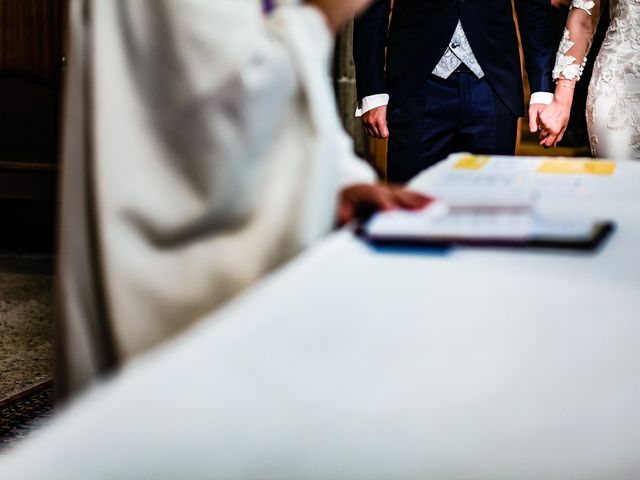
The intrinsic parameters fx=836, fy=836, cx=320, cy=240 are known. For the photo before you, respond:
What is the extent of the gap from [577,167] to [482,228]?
76 centimetres

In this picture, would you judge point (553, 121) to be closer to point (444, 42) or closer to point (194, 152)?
point (444, 42)

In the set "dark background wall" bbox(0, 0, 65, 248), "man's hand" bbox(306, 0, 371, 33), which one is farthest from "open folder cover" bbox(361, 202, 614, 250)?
"dark background wall" bbox(0, 0, 65, 248)

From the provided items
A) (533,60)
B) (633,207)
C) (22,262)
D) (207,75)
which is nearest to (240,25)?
(207,75)

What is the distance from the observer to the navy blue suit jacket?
2.63m

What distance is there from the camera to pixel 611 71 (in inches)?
112

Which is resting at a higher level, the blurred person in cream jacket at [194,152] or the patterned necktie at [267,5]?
the patterned necktie at [267,5]

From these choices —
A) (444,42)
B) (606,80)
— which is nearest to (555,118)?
(606,80)

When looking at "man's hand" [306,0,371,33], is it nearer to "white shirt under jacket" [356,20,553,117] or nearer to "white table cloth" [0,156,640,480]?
"white table cloth" [0,156,640,480]

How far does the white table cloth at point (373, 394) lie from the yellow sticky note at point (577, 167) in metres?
0.86

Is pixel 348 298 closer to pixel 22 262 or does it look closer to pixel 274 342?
pixel 274 342

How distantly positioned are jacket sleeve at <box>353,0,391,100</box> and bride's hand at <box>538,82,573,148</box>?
56 centimetres

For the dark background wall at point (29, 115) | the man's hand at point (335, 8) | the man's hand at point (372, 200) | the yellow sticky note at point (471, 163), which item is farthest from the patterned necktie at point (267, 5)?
the dark background wall at point (29, 115)

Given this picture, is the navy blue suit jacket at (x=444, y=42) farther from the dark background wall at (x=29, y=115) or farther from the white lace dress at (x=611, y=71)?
the dark background wall at (x=29, y=115)

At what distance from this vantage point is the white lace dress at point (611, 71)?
2801mm
